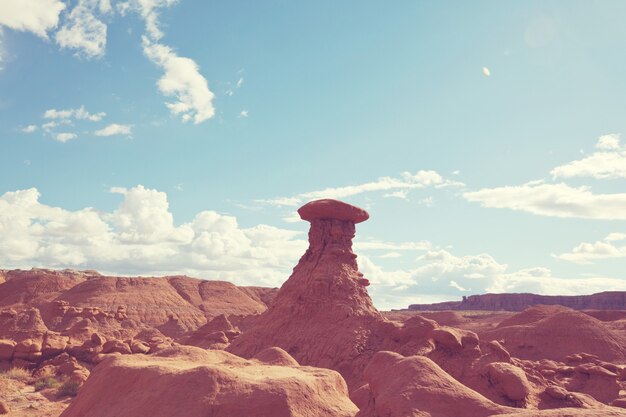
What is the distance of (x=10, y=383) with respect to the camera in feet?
52.6

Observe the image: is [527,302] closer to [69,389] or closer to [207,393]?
[69,389]

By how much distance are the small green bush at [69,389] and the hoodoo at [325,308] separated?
17.0 ft

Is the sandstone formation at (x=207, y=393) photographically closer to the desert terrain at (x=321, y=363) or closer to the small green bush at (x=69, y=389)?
the desert terrain at (x=321, y=363)

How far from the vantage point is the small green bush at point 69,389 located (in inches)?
604

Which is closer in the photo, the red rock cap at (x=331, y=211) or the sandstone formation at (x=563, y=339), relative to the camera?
the red rock cap at (x=331, y=211)

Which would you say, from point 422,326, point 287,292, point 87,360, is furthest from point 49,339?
point 422,326

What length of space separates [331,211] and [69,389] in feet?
34.6

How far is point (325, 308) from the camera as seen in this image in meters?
17.6

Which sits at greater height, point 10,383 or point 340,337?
point 340,337

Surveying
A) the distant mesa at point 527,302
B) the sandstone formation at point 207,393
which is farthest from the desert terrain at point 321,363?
the distant mesa at point 527,302

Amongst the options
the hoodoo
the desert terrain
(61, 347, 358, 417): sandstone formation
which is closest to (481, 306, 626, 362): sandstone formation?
the desert terrain

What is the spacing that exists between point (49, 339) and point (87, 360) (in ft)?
5.94

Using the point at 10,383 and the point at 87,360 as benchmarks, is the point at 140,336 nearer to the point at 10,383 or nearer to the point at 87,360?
the point at 87,360

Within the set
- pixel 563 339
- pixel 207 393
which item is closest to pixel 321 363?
pixel 207 393
